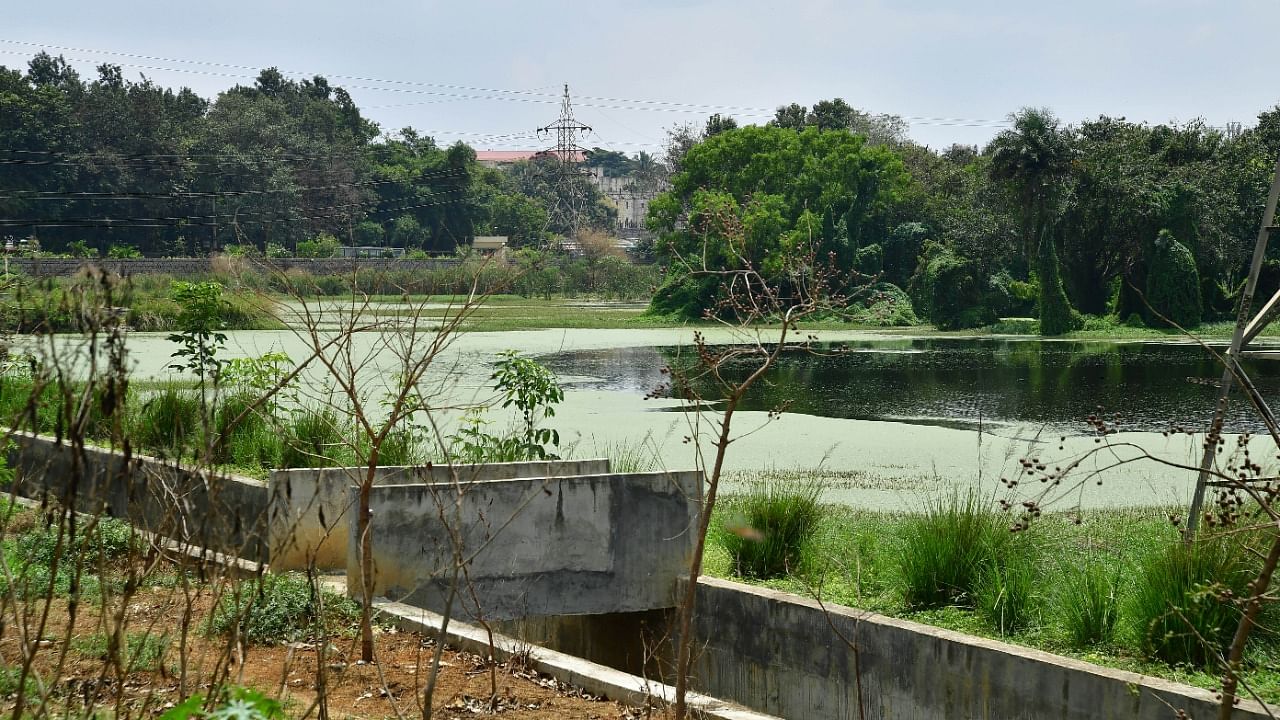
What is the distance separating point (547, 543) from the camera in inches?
233

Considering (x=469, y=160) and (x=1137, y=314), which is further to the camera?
(x=469, y=160)

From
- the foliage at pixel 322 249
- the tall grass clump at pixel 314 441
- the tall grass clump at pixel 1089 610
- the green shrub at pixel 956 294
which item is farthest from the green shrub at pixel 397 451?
the foliage at pixel 322 249

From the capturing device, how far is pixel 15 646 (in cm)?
456

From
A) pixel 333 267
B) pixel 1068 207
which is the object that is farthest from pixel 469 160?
pixel 1068 207

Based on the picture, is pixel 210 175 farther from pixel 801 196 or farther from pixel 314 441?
pixel 314 441

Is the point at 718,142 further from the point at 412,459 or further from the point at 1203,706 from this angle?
the point at 1203,706

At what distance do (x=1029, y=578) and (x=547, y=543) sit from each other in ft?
7.16

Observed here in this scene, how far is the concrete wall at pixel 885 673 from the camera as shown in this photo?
4.37 m

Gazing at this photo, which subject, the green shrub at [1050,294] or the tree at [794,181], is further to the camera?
the tree at [794,181]

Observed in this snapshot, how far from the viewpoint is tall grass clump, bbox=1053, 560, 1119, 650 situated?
4.97 m

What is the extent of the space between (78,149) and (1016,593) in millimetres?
51768

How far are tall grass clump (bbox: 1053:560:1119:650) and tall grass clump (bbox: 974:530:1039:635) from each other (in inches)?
5.0

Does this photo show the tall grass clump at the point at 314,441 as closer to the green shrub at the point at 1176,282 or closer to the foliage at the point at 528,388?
the foliage at the point at 528,388

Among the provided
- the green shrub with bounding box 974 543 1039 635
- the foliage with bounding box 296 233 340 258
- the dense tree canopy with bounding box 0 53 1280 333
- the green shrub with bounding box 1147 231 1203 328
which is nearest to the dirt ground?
the green shrub with bounding box 974 543 1039 635
